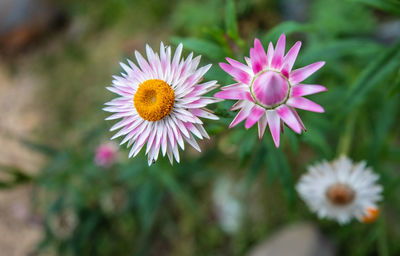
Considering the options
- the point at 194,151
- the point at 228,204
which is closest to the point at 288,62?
the point at 228,204

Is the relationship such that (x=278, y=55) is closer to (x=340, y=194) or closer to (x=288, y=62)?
(x=288, y=62)

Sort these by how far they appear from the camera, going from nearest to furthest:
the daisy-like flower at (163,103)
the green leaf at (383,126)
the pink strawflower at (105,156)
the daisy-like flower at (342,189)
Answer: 1. the daisy-like flower at (163,103)
2. the daisy-like flower at (342,189)
3. the green leaf at (383,126)
4. the pink strawflower at (105,156)

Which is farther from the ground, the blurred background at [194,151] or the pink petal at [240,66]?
the blurred background at [194,151]

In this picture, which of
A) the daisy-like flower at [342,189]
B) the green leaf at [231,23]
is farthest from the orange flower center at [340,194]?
the green leaf at [231,23]

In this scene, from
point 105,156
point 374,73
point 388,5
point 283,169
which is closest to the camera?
point 388,5

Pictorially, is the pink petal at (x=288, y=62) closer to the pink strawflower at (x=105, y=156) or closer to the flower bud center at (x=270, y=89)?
the flower bud center at (x=270, y=89)

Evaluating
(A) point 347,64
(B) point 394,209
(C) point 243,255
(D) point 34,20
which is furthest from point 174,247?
(D) point 34,20

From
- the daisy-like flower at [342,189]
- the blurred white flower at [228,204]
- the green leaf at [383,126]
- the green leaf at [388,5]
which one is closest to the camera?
the green leaf at [388,5]
